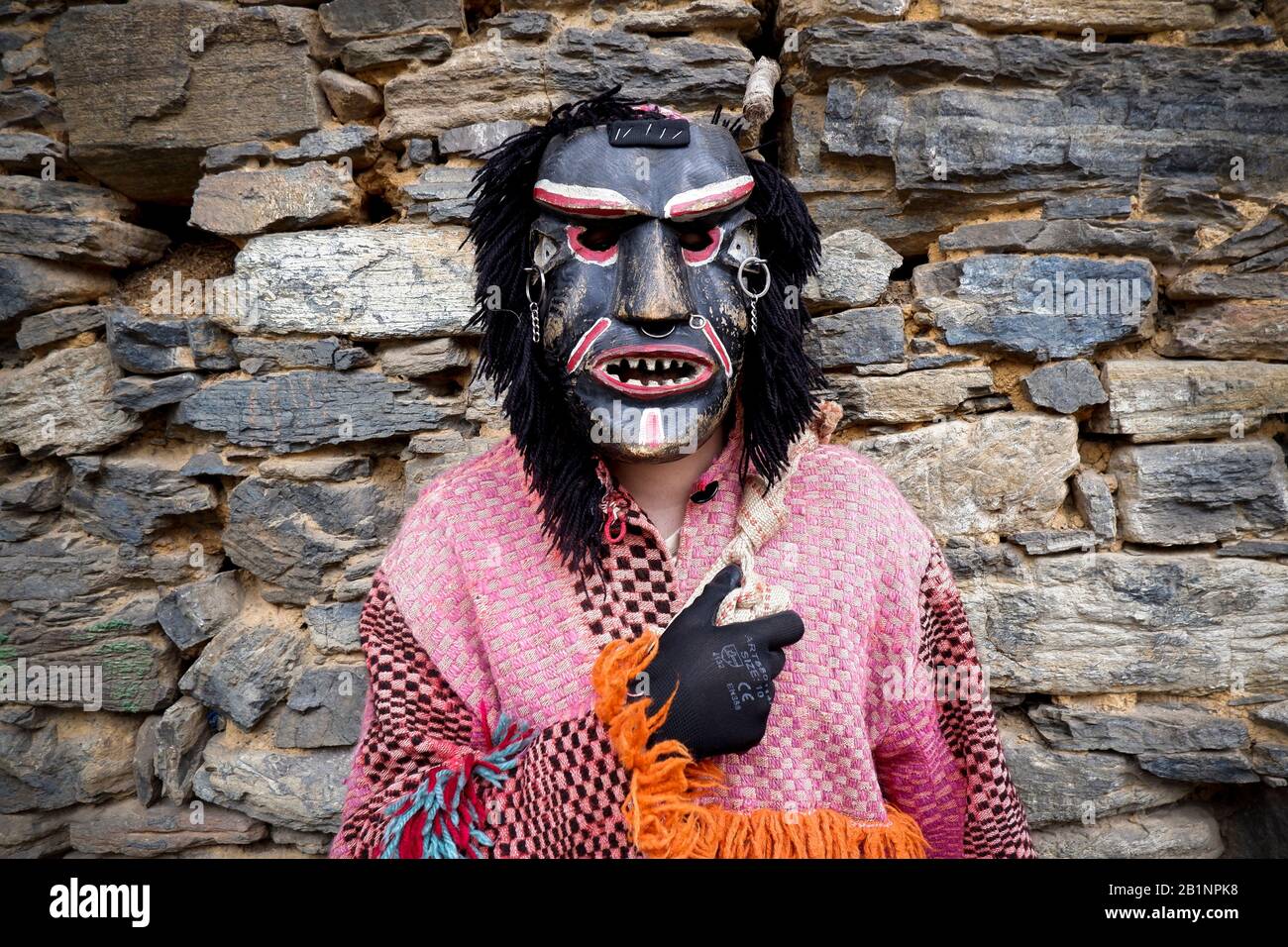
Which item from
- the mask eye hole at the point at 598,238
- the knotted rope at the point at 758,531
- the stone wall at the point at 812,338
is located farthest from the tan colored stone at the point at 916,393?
the mask eye hole at the point at 598,238

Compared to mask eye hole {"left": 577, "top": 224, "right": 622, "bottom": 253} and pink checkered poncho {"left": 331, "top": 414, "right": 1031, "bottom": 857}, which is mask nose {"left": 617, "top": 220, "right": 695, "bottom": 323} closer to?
mask eye hole {"left": 577, "top": 224, "right": 622, "bottom": 253}

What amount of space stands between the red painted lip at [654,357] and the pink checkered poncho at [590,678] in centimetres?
21

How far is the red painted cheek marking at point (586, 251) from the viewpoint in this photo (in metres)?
1.24

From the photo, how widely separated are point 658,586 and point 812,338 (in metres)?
1.06

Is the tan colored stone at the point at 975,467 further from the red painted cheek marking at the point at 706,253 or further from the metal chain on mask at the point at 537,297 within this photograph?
the metal chain on mask at the point at 537,297

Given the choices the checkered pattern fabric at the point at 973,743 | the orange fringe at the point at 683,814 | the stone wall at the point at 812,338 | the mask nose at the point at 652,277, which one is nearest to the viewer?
the orange fringe at the point at 683,814

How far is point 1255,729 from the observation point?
2.00 meters

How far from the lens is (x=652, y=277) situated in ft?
3.86

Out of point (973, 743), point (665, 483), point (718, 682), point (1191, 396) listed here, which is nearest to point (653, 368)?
point (665, 483)

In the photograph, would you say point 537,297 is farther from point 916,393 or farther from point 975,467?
point 975,467

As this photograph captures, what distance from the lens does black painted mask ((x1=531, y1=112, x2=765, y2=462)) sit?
1182mm

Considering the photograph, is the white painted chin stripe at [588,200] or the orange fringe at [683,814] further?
the white painted chin stripe at [588,200]

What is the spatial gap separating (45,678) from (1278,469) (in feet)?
12.0

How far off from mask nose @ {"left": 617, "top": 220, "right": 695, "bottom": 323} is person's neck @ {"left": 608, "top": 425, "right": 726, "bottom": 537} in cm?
29
